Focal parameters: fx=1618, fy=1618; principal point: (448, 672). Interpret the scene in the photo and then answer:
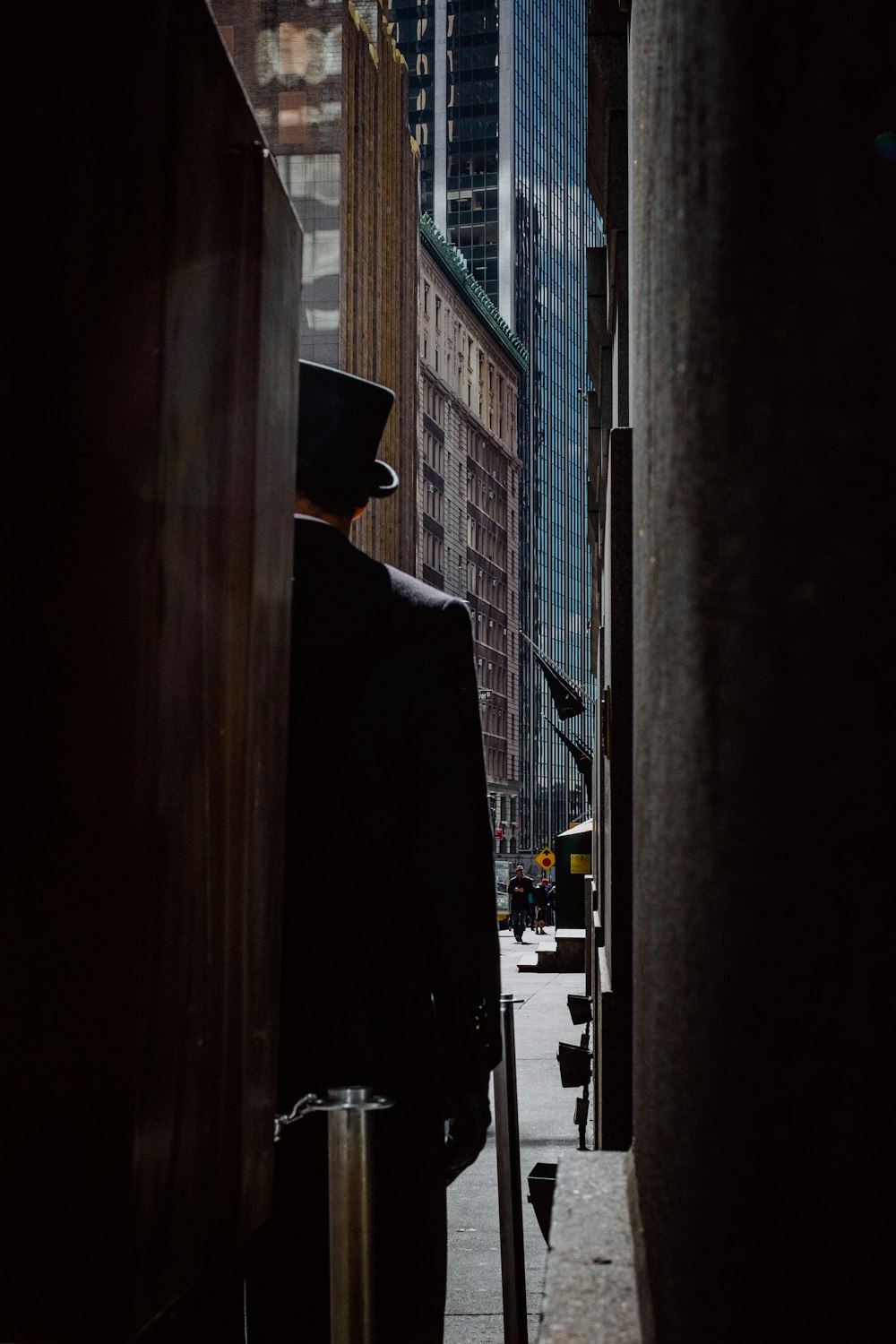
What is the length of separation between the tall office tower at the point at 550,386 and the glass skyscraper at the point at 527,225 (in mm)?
156

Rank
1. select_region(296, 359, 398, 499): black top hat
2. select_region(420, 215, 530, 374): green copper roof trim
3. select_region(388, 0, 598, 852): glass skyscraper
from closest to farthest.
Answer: select_region(296, 359, 398, 499): black top hat → select_region(420, 215, 530, 374): green copper roof trim → select_region(388, 0, 598, 852): glass skyscraper

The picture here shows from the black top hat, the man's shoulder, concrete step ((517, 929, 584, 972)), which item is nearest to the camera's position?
the man's shoulder

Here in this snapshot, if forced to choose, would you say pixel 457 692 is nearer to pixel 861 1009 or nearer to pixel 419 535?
pixel 861 1009

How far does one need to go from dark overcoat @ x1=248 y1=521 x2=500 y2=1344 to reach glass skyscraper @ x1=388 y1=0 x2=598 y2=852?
342ft

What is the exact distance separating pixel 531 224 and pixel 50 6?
121m

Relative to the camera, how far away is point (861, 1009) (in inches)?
38.2

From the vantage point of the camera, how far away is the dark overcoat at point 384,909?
249cm

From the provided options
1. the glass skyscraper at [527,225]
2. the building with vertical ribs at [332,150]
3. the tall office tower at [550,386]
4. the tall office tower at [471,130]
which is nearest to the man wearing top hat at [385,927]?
the building with vertical ribs at [332,150]

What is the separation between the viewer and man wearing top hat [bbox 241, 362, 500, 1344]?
8.13ft

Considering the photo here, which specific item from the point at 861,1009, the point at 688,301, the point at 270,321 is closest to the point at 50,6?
the point at 270,321

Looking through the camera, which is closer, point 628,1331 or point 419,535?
point 628,1331

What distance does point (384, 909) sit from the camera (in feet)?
8.44

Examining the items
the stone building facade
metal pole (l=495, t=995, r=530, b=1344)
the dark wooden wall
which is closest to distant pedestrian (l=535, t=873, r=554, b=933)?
the stone building facade

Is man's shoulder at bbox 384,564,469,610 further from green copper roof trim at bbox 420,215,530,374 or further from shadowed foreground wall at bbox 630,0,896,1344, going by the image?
green copper roof trim at bbox 420,215,530,374
